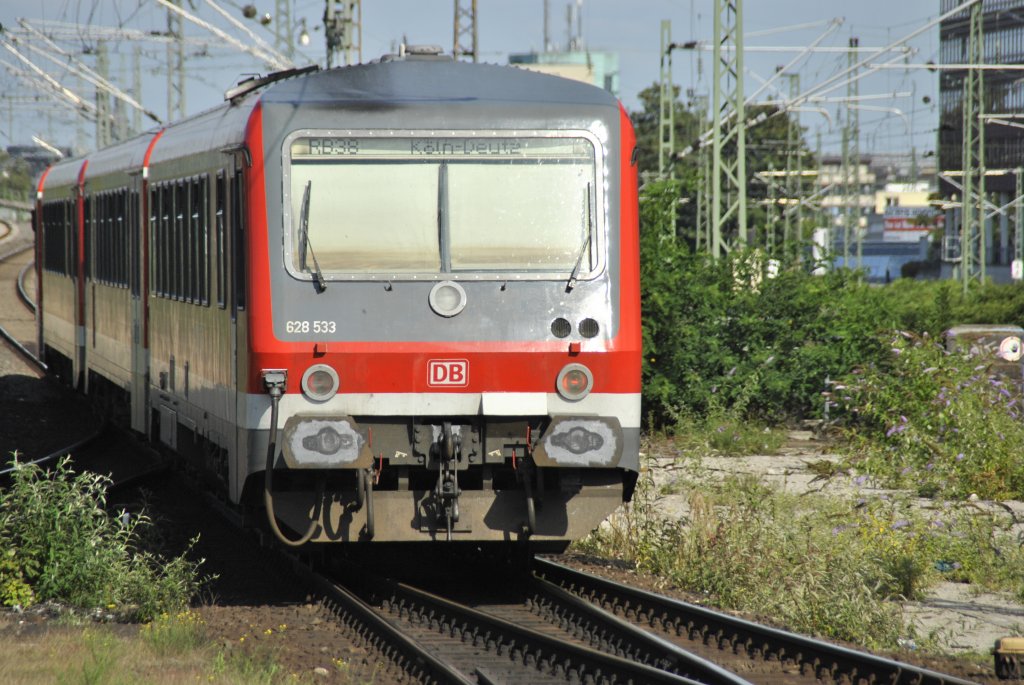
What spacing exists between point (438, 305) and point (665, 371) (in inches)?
434

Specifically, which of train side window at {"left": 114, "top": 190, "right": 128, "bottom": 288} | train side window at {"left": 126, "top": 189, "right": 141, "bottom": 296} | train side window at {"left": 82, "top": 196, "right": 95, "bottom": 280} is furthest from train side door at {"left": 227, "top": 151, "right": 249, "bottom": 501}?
train side window at {"left": 82, "top": 196, "right": 95, "bottom": 280}

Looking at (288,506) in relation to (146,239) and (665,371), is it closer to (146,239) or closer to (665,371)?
(146,239)

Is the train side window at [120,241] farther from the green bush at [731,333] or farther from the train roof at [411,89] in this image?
the green bush at [731,333]

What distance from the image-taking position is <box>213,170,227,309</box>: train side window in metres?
9.91

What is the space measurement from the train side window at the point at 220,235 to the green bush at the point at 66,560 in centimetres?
154

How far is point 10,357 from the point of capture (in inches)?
1040

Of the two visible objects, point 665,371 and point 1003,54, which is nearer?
point 665,371

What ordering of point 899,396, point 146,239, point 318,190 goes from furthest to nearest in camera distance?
point 899,396, point 146,239, point 318,190

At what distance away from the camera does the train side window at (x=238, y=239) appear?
9199 millimetres

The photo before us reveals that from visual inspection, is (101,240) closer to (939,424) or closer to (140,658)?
(939,424)

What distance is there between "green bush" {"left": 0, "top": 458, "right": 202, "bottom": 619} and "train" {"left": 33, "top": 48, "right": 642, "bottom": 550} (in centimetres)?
100

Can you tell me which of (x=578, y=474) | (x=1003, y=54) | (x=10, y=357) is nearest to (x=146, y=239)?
(x=578, y=474)

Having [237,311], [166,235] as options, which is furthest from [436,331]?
[166,235]

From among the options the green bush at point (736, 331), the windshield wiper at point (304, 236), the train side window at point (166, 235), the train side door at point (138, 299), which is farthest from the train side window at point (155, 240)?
the green bush at point (736, 331)
